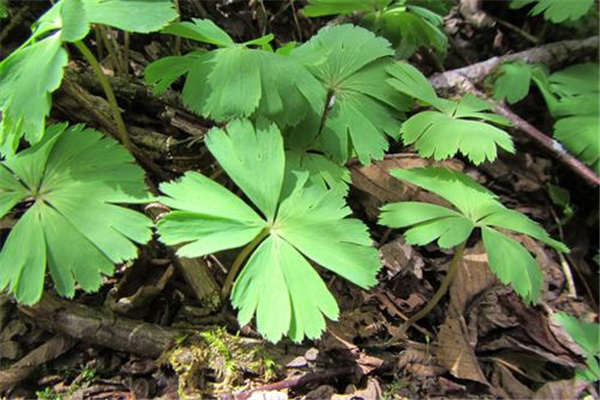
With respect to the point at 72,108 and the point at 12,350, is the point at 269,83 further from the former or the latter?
the point at 12,350

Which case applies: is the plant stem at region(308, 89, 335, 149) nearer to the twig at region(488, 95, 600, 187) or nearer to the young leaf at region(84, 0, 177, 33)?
the young leaf at region(84, 0, 177, 33)

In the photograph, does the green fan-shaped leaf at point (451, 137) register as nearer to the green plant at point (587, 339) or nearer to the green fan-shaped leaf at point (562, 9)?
the green plant at point (587, 339)

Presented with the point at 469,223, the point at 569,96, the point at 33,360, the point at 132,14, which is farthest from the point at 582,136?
the point at 33,360

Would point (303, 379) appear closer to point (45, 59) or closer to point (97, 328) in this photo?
point (97, 328)

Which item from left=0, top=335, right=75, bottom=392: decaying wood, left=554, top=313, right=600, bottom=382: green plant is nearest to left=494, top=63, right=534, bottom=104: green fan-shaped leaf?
left=554, top=313, right=600, bottom=382: green plant

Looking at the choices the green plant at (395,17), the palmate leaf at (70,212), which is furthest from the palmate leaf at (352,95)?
the palmate leaf at (70,212)

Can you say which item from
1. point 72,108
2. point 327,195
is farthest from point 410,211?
point 72,108
